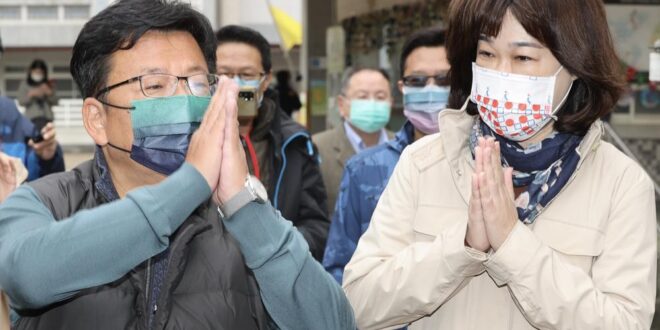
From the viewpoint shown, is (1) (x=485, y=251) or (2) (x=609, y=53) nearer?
(1) (x=485, y=251)

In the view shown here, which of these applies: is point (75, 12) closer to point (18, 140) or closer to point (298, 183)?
point (18, 140)

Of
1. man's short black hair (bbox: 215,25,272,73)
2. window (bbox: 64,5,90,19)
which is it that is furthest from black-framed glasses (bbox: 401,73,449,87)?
window (bbox: 64,5,90,19)

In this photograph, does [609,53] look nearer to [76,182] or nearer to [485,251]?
[485,251]

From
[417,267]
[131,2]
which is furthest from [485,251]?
[131,2]

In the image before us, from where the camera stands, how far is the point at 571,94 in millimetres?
2826

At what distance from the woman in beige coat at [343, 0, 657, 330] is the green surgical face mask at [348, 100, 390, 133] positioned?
3720mm

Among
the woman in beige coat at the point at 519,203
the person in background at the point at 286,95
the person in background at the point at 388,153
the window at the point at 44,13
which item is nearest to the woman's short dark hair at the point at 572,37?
the woman in beige coat at the point at 519,203

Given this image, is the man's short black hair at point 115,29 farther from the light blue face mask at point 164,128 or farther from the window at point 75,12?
the window at point 75,12

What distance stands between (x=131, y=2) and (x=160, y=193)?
0.80 meters

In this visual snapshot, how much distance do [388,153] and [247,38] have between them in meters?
1.34

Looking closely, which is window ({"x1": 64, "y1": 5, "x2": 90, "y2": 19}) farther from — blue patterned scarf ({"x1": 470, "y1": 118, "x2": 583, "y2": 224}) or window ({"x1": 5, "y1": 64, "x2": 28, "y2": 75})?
blue patterned scarf ({"x1": 470, "y1": 118, "x2": 583, "y2": 224})

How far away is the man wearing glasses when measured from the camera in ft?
6.76

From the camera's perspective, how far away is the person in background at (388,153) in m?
3.93

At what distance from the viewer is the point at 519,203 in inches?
105
